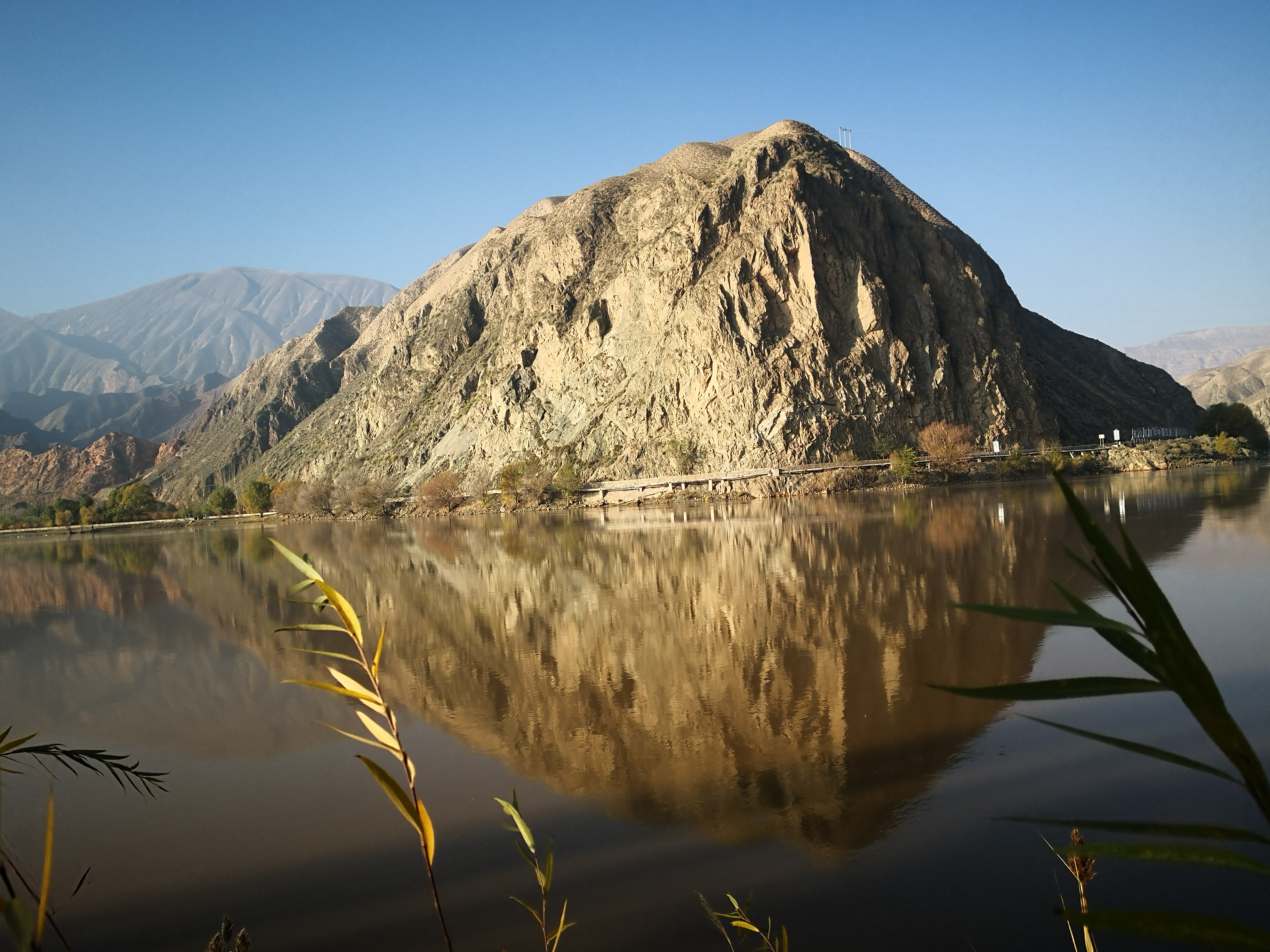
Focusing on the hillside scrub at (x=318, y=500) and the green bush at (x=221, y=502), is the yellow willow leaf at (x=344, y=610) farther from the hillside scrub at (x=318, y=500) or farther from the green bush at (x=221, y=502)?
the green bush at (x=221, y=502)

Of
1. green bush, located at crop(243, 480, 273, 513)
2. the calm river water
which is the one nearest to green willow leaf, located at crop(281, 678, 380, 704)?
the calm river water

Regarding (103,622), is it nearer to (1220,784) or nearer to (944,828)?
(944,828)

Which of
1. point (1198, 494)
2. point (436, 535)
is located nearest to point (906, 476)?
point (1198, 494)

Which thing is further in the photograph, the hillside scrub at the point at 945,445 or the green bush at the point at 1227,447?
the green bush at the point at 1227,447

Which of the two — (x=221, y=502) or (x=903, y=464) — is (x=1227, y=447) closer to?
(x=903, y=464)

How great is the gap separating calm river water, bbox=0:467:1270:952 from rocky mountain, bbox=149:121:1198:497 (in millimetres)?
54876

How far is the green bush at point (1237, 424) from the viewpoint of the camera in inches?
3546

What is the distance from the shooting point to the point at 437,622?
20938 mm

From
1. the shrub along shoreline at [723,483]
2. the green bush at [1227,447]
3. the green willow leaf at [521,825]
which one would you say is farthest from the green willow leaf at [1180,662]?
the green bush at [1227,447]

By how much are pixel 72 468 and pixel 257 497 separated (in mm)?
91054

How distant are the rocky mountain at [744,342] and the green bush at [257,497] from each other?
1092cm

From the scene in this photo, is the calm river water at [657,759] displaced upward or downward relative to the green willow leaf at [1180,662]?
downward

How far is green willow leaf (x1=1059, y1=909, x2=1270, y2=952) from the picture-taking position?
1.06 meters

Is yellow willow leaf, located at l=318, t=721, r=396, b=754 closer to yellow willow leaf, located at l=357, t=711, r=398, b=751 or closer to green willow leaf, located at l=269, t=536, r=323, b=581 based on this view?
yellow willow leaf, located at l=357, t=711, r=398, b=751
